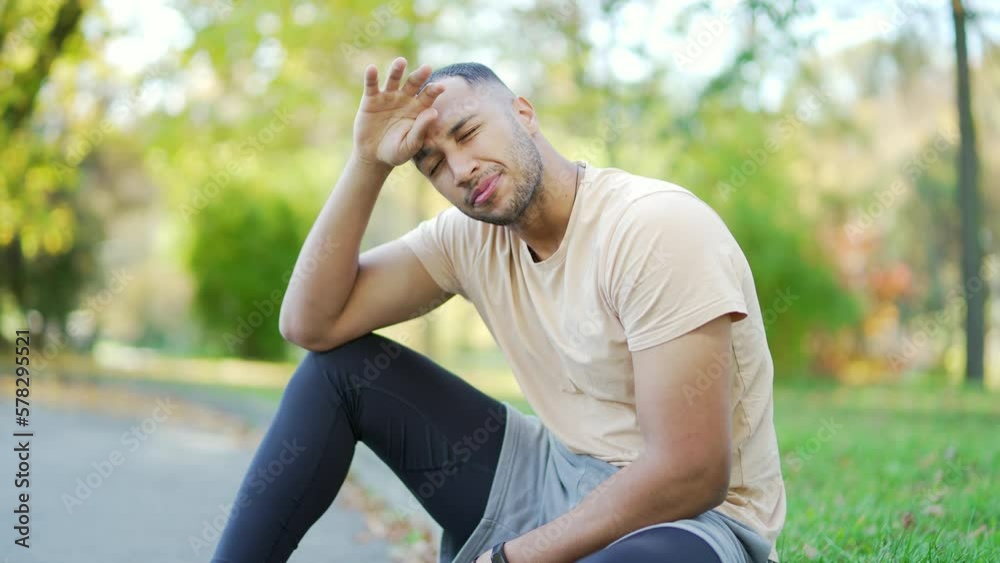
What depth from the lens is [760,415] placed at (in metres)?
2.13

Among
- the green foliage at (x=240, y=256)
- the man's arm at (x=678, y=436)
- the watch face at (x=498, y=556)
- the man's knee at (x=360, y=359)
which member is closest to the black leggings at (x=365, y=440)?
the man's knee at (x=360, y=359)

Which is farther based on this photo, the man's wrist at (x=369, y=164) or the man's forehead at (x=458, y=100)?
the man's wrist at (x=369, y=164)

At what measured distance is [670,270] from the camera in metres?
1.95

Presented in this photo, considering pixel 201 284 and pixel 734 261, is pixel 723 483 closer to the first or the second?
pixel 734 261

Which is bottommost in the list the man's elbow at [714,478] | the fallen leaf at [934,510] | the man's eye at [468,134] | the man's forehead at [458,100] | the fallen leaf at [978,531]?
the fallen leaf at [934,510]

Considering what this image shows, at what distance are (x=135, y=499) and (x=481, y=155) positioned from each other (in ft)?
11.5

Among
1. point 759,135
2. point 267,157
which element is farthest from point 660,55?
point 267,157

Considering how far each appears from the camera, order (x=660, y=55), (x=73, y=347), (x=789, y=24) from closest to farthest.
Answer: (x=789, y=24) < (x=660, y=55) < (x=73, y=347)

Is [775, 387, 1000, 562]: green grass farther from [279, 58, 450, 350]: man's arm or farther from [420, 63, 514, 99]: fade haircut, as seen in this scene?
[420, 63, 514, 99]: fade haircut

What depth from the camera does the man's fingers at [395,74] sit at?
229 cm

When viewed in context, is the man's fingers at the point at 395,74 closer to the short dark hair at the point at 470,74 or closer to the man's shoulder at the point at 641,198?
the short dark hair at the point at 470,74

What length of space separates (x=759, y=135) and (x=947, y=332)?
7815 mm

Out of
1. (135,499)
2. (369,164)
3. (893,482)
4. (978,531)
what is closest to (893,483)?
(893,482)

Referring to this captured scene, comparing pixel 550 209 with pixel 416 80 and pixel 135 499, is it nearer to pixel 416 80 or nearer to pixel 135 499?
pixel 416 80
